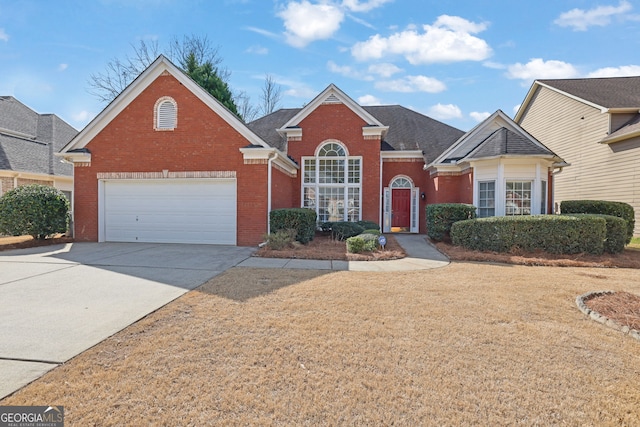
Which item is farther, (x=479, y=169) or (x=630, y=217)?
(x=479, y=169)

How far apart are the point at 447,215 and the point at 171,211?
10.8m

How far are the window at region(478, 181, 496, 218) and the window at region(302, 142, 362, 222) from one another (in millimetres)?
5470

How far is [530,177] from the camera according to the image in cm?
1248

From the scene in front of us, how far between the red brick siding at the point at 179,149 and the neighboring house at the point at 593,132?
54.0 ft

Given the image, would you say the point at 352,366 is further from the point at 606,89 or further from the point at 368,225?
the point at 606,89

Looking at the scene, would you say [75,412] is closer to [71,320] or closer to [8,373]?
[8,373]

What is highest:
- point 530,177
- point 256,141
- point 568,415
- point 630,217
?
point 256,141

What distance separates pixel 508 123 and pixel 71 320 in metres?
17.6

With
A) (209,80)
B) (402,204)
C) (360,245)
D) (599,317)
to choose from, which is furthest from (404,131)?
(599,317)

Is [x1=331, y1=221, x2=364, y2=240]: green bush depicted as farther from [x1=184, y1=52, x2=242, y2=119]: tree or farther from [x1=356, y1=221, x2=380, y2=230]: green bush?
[x1=184, y1=52, x2=242, y2=119]: tree

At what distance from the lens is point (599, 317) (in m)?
4.83

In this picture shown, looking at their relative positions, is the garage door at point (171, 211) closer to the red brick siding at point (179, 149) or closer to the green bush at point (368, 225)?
the red brick siding at point (179, 149)

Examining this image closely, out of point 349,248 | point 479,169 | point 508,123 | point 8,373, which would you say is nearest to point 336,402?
point 8,373

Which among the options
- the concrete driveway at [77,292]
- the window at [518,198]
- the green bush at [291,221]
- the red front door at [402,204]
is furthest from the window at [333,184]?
the window at [518,198]
